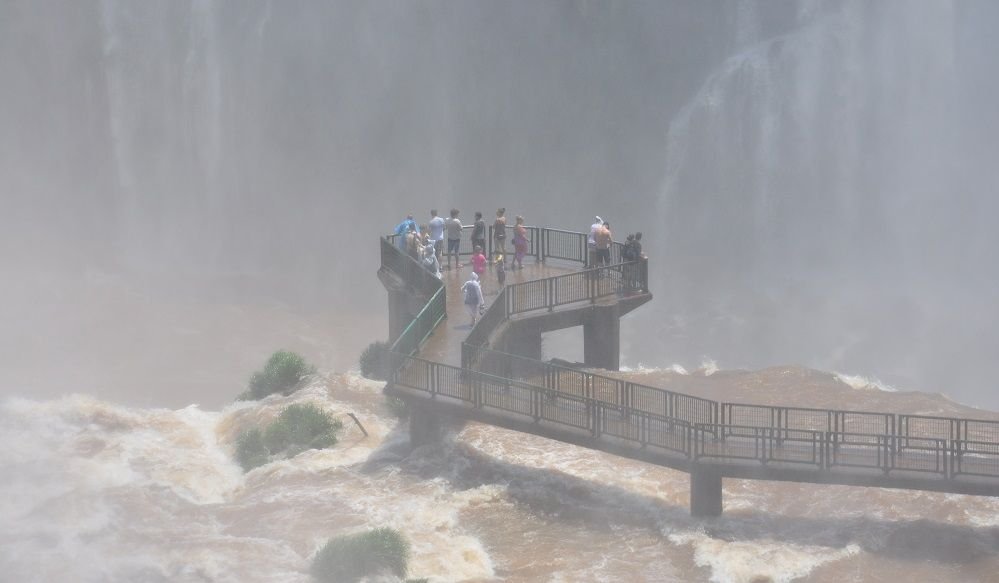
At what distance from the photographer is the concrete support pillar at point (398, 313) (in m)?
32.1

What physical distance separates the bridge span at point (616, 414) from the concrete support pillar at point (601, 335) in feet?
0.09

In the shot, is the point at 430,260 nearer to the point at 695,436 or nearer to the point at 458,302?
the point at 458,302

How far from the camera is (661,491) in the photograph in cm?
2502

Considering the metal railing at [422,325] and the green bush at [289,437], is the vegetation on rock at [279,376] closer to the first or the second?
the green bush at [289,437]

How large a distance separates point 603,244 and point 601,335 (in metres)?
2.12

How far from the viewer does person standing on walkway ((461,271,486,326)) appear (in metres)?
28.3

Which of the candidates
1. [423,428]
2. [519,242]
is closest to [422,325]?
[423,428]

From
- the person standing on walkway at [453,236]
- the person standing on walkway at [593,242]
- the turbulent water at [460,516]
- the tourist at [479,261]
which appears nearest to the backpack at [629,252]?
the person standing on walkway at [593,242]

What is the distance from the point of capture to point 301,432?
29.0 m

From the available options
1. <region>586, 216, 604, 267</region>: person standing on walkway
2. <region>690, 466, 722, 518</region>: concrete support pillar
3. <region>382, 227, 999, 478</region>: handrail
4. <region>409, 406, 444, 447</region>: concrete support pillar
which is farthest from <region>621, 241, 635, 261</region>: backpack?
<region>690, 466, 722, 518</region>: concrete support pillar

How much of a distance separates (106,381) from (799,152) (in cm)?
2806

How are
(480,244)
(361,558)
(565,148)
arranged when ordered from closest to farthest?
(361,558), (480,244), (565,148)

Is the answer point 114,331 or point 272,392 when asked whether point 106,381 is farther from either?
point 272,392

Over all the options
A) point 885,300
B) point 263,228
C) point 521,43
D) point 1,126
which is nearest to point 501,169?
point 521,43
